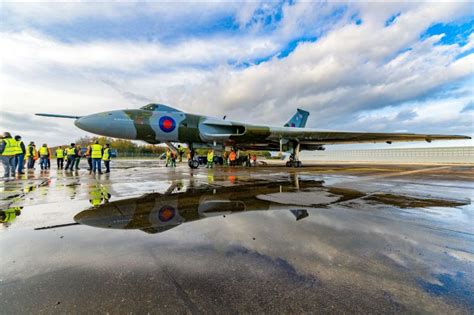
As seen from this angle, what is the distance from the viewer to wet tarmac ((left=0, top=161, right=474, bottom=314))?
1.39 metres

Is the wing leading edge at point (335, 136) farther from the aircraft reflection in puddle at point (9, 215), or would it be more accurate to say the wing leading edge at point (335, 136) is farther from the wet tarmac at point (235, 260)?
the aircraft reflection in puddle at point (9, 215)

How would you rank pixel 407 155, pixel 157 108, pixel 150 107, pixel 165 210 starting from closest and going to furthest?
1. pixel 165 210
2. pixel 150 107
3. pixel 157 108
4. pixel 407 155

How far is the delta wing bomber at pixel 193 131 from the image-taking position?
36.0 feet

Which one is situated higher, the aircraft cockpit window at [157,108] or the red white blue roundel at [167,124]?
the aircraft cockpit window at [157,108]

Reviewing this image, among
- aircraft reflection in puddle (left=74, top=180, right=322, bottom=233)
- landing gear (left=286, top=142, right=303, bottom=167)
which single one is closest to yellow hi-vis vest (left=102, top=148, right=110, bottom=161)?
aircraft reflection in puddle (left=74, top=180, right=322, bottom=233)

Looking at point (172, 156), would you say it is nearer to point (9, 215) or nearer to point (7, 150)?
point (7, 150)

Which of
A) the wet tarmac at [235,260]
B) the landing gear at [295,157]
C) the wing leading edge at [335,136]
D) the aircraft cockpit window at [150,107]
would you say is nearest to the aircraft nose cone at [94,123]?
the aircraft cockpit window at [150,107]

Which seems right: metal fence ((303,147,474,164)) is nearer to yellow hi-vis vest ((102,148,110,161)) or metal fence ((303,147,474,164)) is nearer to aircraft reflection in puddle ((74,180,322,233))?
yellow hi-vis vest ((102,148,110,161))

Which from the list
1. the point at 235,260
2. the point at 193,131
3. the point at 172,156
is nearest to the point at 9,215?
the point at 235,260

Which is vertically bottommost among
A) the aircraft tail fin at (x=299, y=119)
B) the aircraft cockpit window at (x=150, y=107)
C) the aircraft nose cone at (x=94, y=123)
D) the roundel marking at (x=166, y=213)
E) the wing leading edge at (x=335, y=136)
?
the roundel marking at (x=166, y=213)

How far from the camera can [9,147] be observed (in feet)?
31.4

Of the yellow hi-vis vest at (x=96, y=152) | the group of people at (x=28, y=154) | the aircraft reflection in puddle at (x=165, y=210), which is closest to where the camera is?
the aircraft reflection in puddle at (x=165, y=210)

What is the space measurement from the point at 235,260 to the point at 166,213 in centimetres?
186

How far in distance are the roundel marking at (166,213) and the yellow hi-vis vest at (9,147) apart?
414 inches
